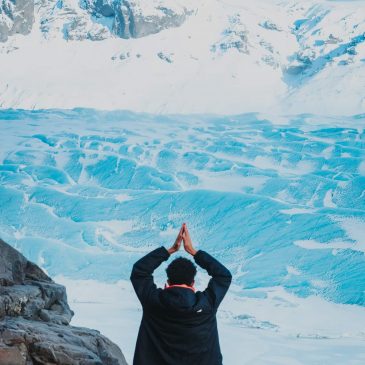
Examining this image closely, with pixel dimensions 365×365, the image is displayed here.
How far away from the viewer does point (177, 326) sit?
2396 millimetres

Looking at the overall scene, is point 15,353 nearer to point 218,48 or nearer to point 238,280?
point 238,280

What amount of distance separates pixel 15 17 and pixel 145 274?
73625mm

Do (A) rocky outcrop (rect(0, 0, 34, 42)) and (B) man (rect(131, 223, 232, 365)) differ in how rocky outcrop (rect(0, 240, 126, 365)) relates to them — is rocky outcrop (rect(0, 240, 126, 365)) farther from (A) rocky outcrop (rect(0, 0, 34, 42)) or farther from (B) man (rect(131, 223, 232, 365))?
(A) rocky outcrop (rect(0, 0, 34, 42))

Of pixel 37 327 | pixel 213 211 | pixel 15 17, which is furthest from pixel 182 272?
pixel 15 17

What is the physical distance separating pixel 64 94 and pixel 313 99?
20.1m

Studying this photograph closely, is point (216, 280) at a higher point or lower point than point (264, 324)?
higher

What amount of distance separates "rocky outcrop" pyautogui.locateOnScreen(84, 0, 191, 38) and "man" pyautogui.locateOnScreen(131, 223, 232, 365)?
69.6m

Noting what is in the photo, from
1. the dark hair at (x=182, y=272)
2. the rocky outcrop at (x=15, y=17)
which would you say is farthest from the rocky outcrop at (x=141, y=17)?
the dark hair at (x=182, y=272)

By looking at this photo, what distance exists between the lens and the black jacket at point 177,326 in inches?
93.1

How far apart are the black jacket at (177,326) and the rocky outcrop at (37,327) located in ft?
3.05

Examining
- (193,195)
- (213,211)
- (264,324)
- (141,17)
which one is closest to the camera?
(264,324)

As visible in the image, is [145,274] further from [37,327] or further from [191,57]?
[191,57]

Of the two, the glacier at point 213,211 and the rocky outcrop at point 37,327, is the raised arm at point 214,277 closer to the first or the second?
the rocky outcrop at point 37,327

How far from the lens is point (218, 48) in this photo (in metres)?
67.8
